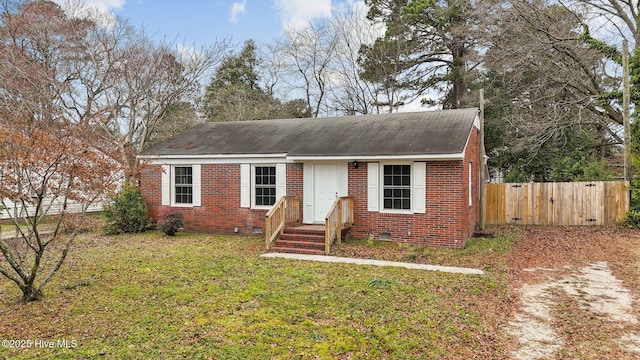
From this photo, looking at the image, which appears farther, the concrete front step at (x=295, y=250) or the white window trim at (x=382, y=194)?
the white window trim at (x=382, y=194)

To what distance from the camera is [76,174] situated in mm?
5902

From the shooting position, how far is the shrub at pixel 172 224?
12.4 meters

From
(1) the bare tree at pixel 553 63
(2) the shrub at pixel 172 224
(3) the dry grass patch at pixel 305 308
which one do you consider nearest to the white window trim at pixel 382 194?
(3) the dry grass patch at pixel 305 308

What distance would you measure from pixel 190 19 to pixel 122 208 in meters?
8.95

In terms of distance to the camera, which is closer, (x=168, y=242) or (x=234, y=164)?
(x=168, y=242)

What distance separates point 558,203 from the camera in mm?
14141

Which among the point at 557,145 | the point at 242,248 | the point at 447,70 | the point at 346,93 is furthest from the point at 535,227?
the point at 346,93

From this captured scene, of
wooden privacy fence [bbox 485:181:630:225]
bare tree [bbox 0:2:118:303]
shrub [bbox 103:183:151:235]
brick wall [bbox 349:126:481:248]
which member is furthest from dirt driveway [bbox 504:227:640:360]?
shrub [bbox 103:183:151:235]

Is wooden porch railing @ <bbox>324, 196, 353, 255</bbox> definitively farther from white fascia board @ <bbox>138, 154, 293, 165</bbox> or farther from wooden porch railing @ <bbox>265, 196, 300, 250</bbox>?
white fascia board @ <bbox>138, 154, 293, 165</bbox>

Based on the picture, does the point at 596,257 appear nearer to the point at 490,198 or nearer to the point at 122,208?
→ the point at 490,198

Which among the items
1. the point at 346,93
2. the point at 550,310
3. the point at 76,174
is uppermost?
the point at 346,93

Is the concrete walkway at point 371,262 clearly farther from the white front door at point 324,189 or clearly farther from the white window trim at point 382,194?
the white front door at point 324,189

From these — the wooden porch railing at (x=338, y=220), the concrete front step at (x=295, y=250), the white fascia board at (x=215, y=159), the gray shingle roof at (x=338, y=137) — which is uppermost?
the gray shingle roof at (x=338, y=137)

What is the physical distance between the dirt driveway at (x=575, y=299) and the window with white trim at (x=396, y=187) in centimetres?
302
